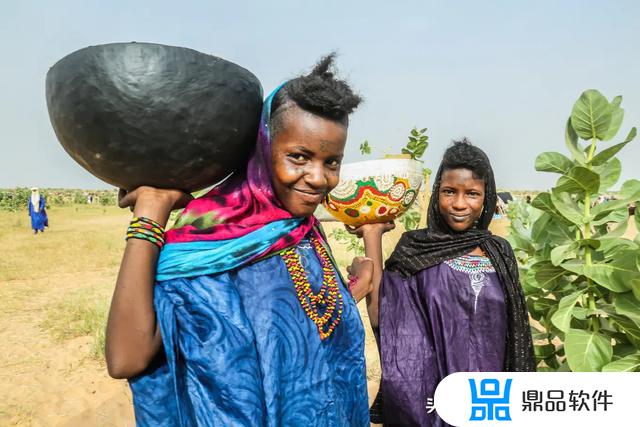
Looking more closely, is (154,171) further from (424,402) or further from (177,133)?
(424,402)

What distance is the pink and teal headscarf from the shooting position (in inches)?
46.8

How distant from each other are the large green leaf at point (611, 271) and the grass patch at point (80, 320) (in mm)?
4504

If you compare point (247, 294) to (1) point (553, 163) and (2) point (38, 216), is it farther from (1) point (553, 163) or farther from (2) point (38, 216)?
(2) point (38, 216)

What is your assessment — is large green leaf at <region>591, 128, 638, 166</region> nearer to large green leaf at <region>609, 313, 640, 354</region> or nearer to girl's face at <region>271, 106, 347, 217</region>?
large green leaf at <region>609, 313, 640, 354</region>

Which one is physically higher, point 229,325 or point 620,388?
point 229,325

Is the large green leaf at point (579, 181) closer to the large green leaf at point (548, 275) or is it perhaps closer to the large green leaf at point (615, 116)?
the large green leaf at point (615, 116)

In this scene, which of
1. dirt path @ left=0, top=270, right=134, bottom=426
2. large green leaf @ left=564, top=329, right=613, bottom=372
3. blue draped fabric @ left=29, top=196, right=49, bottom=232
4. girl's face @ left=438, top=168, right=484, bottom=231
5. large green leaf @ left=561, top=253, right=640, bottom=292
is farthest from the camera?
blue draped fabric @ left=29, top=196, right=49, bottom=232

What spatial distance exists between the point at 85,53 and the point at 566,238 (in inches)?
79.6

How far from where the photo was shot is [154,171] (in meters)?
1.15

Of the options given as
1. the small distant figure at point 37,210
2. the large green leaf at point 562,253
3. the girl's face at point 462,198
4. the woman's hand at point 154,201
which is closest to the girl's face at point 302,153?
the woman's hand at point 154,201

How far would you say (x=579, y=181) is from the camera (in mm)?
1959

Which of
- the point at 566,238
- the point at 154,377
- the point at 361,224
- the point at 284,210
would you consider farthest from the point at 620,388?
the point at 154,377

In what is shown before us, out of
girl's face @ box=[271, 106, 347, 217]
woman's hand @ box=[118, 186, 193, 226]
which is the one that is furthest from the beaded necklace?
woman's hand @ box=[118, 186, 193, 226]

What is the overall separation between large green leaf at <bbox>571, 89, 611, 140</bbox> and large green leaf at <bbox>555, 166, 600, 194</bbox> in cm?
19
